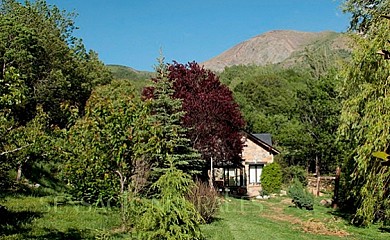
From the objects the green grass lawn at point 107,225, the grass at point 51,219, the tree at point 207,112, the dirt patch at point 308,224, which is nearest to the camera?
the grass at point 51,219

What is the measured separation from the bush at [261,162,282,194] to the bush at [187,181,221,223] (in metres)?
12.1

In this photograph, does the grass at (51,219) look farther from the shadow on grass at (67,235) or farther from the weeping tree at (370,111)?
the weeping tree at (370,111)

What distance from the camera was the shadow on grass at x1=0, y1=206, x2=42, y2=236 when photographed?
8.34m

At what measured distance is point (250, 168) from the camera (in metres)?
29.2

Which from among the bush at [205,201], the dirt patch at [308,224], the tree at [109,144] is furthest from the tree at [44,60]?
the dirt patch at [308,224]

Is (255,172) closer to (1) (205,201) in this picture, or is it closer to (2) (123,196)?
(1) (205,201)

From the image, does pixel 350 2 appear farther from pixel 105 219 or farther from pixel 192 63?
pixel 105 219

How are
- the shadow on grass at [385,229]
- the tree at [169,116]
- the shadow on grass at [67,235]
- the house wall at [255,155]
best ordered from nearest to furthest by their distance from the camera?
the shadow on grass at [67,235] → the shadow on grass at [385,229] → the tree at [169,116] → the house wall at [255,155]

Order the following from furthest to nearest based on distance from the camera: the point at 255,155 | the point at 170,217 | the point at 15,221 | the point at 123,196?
1. the point at 255,155
2. the point at 123,196
3. the point at 15,221
4. the point at 170,217

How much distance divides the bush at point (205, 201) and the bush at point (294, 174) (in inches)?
671

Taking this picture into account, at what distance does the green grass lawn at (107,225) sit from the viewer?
8680 millimetres

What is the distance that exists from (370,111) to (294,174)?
1789 cm

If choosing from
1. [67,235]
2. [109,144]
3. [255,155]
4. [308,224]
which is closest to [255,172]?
[255,155]

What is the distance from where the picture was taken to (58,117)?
2641 centimetres
